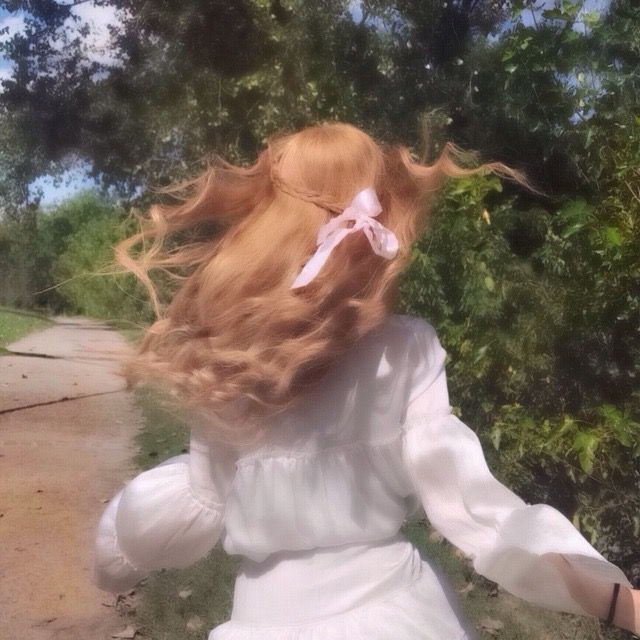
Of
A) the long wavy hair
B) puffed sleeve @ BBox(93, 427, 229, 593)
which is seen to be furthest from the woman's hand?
puffed sleeve @ BBox(93, 427, 229, 593)

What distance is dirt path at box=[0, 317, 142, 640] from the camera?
10.1 ft

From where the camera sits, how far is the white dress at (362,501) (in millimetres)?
1412

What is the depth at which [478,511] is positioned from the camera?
1371 millimetres

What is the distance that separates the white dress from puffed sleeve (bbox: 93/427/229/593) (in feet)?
0.11

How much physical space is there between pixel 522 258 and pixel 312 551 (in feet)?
4.09

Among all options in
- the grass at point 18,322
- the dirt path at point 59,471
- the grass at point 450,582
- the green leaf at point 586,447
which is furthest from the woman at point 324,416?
the grass at point 18,322

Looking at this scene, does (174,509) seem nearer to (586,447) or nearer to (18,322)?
(586,447)

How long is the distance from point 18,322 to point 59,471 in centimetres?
81

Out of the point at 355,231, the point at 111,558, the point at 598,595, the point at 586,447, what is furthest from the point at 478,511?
the point at 586,447

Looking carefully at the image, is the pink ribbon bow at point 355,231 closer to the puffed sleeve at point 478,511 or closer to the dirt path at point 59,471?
the puffed sleeve at point 478,511

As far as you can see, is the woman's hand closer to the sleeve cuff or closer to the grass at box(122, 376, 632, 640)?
the sleeve cuff

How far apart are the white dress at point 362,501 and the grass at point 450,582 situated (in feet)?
4.15

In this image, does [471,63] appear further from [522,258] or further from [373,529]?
[373,529]

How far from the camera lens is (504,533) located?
52.6 inches
